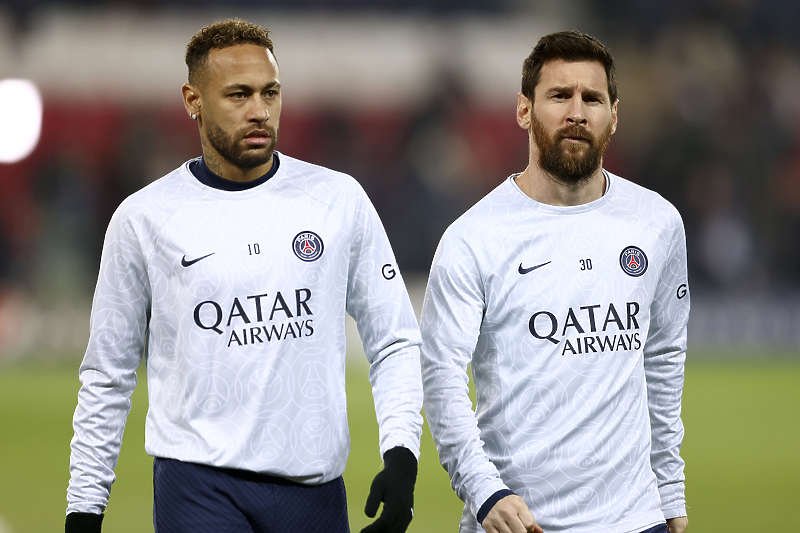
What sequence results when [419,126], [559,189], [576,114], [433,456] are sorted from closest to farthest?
[576,114]
[559,189]
[433,456]
[419,126]

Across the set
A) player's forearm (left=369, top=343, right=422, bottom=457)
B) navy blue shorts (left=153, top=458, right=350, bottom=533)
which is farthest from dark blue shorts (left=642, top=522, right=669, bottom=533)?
navy blue shorts (left=153, top=458, right=350, bottom=533)

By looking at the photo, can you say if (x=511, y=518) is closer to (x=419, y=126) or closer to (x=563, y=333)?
(x=563, y=333)

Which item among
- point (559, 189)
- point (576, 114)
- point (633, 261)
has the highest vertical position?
point (576, 114)

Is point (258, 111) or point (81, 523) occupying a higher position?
point (258, 111)

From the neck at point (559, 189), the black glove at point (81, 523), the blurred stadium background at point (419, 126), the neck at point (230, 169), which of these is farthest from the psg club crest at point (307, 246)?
the blurred stadium background at point (419, 126)

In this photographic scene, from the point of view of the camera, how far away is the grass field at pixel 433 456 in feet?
22.3

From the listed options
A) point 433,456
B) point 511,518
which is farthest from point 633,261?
point 433,456

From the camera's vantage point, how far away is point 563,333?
10.4 feet

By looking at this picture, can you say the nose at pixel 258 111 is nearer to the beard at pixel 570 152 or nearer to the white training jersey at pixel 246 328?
the white training jersey at pixel 246 328

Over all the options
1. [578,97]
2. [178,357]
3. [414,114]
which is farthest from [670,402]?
[414,114]

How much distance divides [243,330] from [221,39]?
87 cm

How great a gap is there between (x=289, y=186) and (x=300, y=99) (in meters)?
17.3

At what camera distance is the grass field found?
6.81 m

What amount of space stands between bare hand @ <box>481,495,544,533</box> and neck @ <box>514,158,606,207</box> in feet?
3.12
